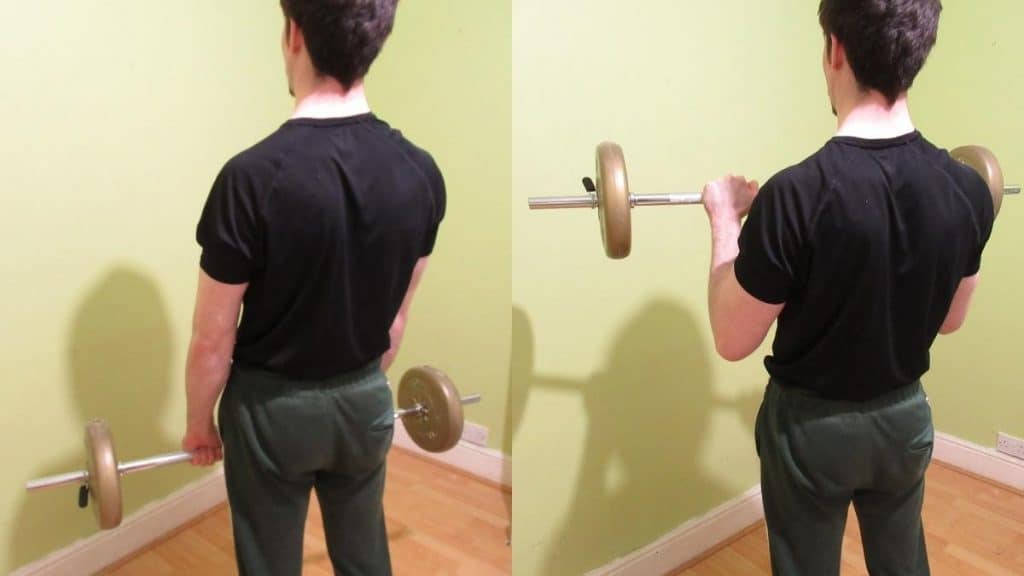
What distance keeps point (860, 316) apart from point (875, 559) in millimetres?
437

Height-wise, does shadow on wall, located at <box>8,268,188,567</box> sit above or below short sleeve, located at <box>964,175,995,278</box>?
below

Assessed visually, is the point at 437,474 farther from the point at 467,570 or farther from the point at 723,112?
the point at 723,112

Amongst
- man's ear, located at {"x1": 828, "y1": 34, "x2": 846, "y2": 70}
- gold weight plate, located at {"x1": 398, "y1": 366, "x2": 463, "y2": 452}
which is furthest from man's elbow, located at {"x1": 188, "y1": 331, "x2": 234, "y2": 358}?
man's ear, located at {"x1": 828, "y1": 34, "x2": 846, "y2": 70}

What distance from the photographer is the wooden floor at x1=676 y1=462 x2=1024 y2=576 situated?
1.91m

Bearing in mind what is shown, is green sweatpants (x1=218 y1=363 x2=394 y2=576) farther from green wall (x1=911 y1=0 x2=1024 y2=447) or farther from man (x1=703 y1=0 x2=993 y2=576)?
green wall (x1=911 y1=0 x2=1024 y2=447)

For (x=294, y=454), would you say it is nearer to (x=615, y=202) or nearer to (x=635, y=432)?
(x=615, y=202)

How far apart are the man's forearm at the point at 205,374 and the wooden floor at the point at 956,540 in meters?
1.23

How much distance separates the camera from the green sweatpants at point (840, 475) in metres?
1.13

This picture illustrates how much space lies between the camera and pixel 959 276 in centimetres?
110

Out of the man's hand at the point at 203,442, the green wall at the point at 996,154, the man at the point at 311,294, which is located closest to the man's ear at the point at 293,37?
the man at the point at 311,294

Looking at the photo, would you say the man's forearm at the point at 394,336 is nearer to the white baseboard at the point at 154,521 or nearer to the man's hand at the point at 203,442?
the man's hand at the point at 203,442

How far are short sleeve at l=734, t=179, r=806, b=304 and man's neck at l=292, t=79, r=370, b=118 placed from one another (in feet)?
1.87

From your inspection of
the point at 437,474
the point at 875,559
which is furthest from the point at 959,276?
the point at 437,474

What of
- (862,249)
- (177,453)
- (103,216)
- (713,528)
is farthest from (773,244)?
(103,216)
